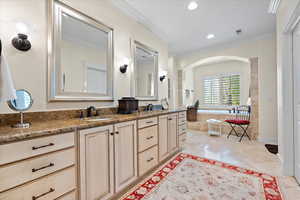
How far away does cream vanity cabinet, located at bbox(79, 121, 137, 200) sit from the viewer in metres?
1.19

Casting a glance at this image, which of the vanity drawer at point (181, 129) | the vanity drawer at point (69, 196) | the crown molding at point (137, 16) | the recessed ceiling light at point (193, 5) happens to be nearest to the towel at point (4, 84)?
the vanity drawer at point (69, 196)

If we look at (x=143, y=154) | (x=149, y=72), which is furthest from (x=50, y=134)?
(x=149, y=72)

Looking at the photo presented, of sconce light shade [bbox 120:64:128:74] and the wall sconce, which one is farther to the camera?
sconce light shade [bbox 120:64:128:74]

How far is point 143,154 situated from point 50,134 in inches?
46.9

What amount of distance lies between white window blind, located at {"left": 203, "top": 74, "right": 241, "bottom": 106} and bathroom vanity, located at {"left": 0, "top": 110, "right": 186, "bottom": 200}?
5.39 m

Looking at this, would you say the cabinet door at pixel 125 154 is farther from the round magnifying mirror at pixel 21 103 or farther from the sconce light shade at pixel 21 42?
the sconce light shade at pixel 21 42

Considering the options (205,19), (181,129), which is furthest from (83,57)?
(205,19)

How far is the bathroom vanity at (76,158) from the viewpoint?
84 centimetres

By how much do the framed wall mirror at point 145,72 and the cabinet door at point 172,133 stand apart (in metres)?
0.74

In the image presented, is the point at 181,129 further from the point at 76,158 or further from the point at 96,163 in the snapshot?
the point at 76,158

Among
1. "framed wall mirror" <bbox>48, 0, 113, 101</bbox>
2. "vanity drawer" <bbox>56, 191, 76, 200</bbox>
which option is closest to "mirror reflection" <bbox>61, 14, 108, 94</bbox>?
"framed wall mirror" <bbox>48, 0, 113, 101</bbox>

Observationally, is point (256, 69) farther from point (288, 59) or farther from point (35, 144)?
point (35, 144)

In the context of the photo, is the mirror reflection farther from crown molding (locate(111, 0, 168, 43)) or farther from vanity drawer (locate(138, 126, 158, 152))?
vanity drawer (locate(138, 126, 158, 152))

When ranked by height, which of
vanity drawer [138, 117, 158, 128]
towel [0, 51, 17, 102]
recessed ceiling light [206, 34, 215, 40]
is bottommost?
vanity drawer [138, 117, 158, 128]
